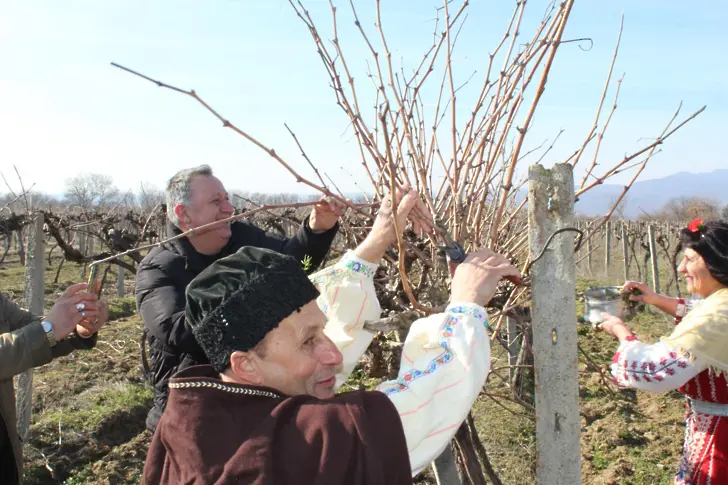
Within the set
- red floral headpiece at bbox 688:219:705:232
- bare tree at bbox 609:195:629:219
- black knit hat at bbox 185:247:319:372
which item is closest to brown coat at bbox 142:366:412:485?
black knit hat at bbox 185:247:319:372

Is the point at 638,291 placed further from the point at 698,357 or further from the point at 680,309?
the point at 680,309

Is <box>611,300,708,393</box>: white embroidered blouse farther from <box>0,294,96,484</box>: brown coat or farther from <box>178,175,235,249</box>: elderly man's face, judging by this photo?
<box>0,294,96,484</box>: brown coat

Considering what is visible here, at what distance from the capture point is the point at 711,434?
2340 mm

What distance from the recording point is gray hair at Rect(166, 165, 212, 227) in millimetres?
2398

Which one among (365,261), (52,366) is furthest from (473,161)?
(52,366)

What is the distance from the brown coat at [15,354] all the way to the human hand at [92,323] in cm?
4

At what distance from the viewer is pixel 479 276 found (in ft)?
4.62

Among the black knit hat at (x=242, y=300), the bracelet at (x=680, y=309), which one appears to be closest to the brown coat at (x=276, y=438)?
the black knit hat at (x=242, y=300)

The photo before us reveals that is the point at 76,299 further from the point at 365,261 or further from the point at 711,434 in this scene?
the point at 711,434

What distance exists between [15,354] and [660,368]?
2597 mm

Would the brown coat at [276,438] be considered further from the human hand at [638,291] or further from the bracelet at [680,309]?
the bracelet at [680,309]

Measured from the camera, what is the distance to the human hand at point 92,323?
254 cm

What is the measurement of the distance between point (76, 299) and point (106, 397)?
403cm

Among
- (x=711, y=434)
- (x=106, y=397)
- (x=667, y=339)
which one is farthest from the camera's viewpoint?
(x=106, y=397)
